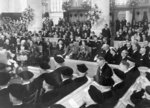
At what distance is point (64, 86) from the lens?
5.31 metres

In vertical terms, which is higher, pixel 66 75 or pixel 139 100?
pixel 66 75

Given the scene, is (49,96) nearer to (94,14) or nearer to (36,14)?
(94,14)

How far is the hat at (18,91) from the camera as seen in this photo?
4.03m

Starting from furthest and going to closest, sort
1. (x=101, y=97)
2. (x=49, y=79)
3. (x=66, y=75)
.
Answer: (x=66, y=75)
(x=49, y=79)
(x=101, y=97)

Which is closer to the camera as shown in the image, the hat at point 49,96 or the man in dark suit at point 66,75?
the hat at point 49,96

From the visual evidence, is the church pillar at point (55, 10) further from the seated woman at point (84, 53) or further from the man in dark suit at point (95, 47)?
the seated woman at point (84, 53)

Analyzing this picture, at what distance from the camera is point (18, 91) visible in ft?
13.2

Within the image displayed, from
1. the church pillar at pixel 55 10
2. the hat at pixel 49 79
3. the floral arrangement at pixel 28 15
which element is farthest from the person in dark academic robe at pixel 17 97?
the church pillar at pixel 55 10

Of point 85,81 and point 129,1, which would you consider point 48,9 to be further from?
point 85,81

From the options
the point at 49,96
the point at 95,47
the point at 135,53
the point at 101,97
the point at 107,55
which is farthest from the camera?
the point at 95,47

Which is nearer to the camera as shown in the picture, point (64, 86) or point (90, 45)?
point (64, 86)

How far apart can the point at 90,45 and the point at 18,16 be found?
14.4 meters

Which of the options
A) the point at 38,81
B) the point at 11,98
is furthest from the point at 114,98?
the point at 11,98

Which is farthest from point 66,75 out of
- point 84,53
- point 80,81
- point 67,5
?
point 67,5
